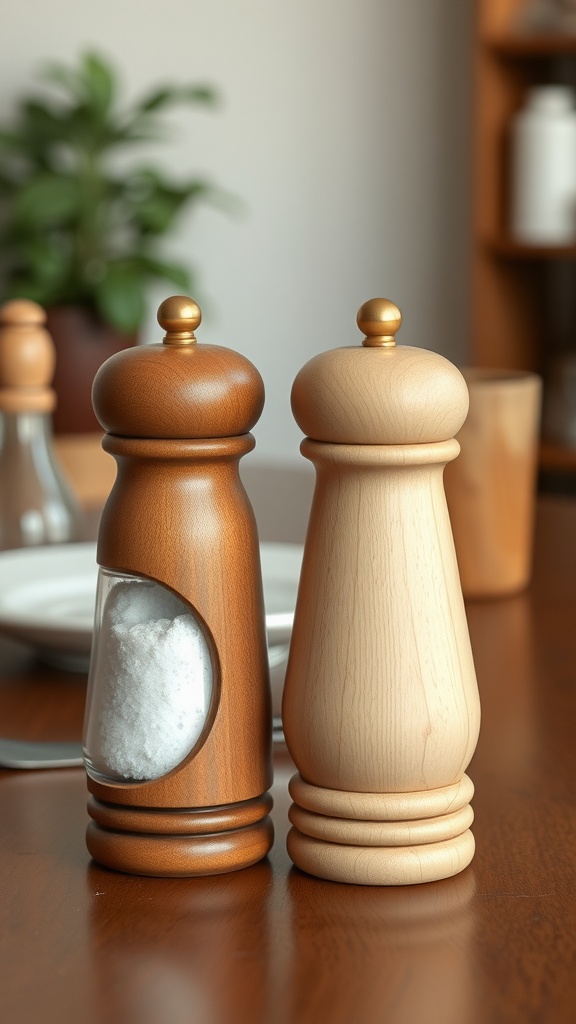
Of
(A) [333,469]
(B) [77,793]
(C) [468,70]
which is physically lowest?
(B) [77,793]

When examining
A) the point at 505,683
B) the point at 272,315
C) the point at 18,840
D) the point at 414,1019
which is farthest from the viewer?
the point at 272,315

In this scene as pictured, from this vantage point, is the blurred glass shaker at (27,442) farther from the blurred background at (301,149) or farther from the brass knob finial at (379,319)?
the blurred background at (301,149)

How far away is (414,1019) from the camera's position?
0.35 m

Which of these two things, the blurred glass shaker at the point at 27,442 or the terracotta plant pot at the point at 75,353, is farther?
the terracotta plant pot at the point at 75,353

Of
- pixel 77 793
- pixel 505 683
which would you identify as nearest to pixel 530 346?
pixel 505 683

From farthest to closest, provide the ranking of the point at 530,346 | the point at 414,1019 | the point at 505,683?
the point at 530,346
the point at 505,683
the point at 414,1019

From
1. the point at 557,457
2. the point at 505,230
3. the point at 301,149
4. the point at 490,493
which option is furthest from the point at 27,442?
the point at 301,149

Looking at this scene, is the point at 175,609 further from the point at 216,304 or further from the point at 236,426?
the point at 216,304

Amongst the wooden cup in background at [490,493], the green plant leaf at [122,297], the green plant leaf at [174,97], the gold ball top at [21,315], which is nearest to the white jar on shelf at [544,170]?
the green plant leaf at [174,97]

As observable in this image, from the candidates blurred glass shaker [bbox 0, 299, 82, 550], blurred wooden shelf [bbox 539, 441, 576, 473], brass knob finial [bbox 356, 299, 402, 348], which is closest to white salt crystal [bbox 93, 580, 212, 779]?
brass knob finial [bbox 356, 299, 402, 348]

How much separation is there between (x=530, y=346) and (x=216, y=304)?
907 millimetres

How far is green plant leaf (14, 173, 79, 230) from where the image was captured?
9.80ft

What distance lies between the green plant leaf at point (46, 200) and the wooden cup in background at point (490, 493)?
2.26 metres

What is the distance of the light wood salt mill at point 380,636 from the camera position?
42cm
